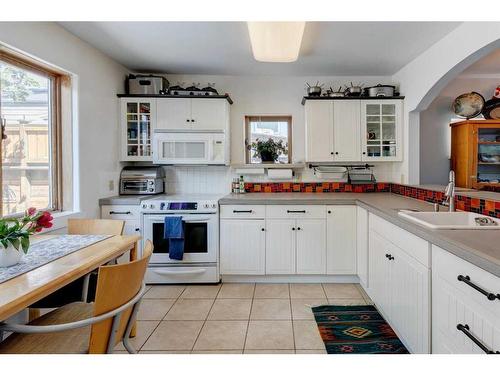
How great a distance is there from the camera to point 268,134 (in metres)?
4.01

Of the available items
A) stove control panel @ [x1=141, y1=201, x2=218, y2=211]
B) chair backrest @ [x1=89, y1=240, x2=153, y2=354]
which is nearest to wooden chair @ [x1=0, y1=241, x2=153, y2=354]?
chair backrest @ [x1=89, y1=240, x2=153, y2=354]

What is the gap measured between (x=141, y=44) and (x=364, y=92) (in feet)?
8.12

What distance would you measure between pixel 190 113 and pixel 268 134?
39.5 inches

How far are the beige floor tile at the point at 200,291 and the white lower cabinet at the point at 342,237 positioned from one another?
1196 mm

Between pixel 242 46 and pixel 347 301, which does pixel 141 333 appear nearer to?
pixel 347 301

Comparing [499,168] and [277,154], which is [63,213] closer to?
[277,154]

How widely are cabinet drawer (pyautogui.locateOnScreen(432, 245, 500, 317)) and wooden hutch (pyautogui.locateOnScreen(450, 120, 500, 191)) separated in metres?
2.99

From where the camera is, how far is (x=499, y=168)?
4.06m

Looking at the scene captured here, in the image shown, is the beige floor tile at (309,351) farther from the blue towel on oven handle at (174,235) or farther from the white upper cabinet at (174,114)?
the white upper cabinet at (174,114)

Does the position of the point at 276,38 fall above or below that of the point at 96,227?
above

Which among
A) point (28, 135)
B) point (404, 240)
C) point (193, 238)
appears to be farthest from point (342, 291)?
point (28, 135)

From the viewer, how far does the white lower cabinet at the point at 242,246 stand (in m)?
3.27

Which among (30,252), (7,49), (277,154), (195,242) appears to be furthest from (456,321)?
(7,49)

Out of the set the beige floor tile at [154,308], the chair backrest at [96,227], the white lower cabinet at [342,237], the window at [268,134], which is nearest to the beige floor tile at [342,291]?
the white lower cabinet at [342,237]
